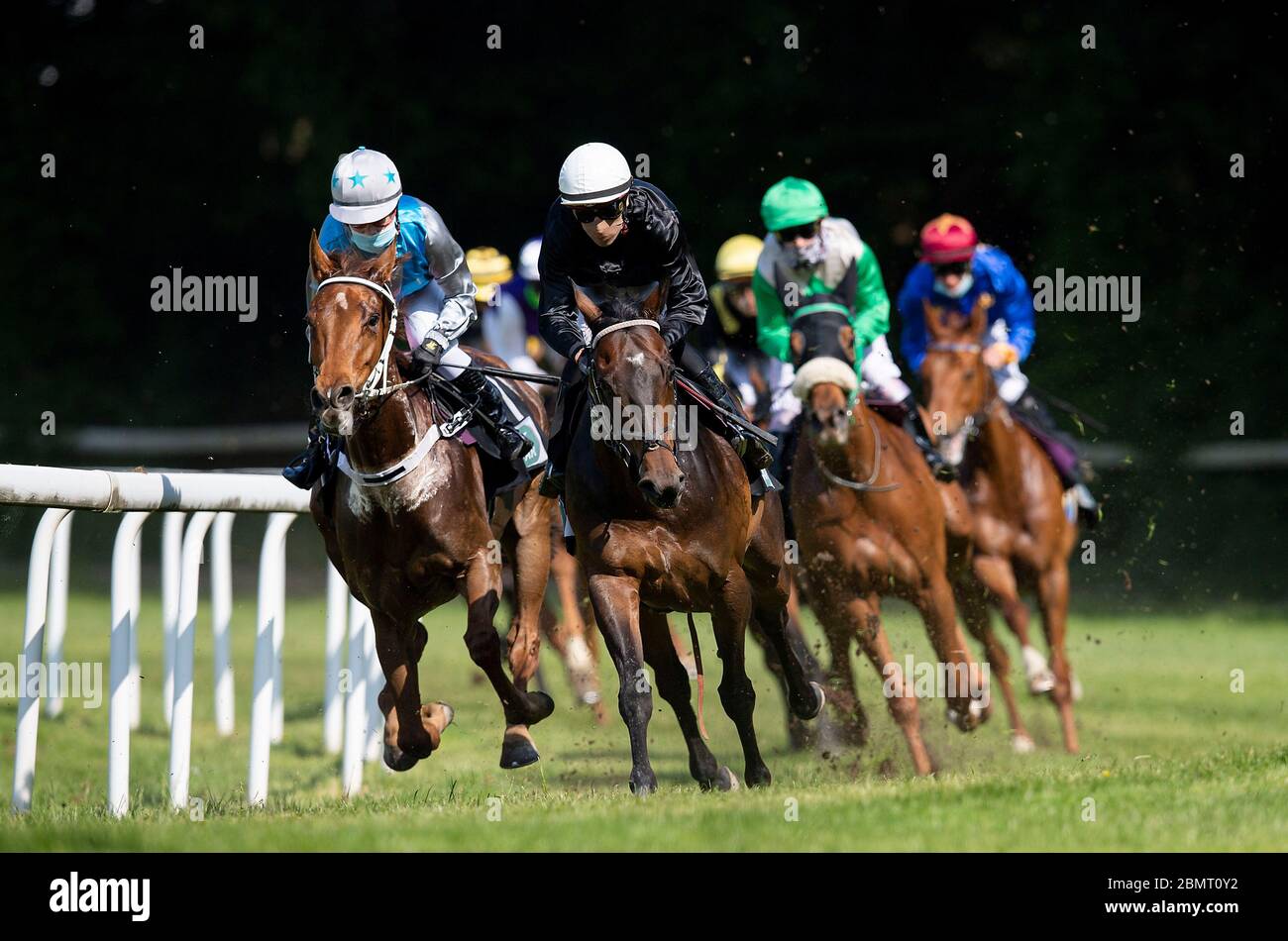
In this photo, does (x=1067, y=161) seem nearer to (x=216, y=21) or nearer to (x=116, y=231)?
(x=216, y=21)

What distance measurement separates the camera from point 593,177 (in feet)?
21.9

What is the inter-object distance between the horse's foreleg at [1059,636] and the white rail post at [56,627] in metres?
4.77

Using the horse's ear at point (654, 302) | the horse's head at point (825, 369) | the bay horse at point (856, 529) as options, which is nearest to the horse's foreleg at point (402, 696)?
the horse's ear at point (654, 302)

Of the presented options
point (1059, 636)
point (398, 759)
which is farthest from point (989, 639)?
point (398, 759)

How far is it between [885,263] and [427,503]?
45.4 ft

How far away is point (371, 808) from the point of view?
647cm

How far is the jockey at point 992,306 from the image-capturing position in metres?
10.3

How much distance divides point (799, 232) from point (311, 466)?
2.87m

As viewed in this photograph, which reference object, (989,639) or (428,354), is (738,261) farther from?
(428,354)

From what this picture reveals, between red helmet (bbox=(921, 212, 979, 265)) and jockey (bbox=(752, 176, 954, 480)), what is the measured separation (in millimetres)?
911

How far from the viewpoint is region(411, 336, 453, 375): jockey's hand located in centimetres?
722

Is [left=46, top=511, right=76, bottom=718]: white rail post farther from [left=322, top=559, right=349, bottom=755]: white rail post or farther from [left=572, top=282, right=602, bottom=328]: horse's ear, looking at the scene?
[left=572, top=282, right=602, bottom=328]: horse's ear
